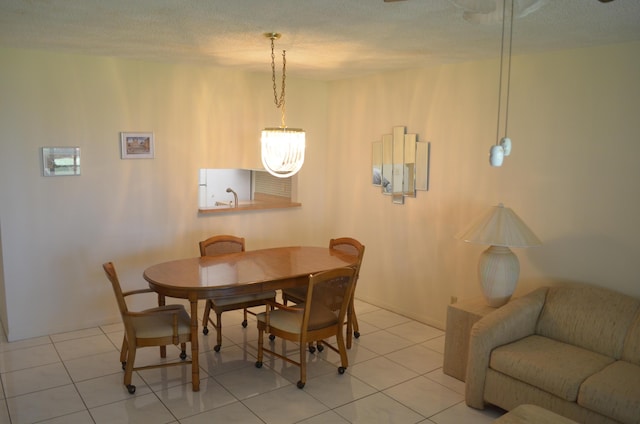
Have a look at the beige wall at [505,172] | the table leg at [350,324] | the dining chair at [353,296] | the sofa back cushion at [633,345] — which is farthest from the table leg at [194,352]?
the sofa back cushion at [633,345]

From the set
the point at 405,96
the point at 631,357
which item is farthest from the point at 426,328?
the point at 405,96

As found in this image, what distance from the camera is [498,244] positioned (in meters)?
3.40

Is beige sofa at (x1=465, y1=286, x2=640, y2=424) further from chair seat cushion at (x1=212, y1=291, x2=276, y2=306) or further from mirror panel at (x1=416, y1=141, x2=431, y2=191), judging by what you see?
chair seat cushion at (x1=212, y1=291, x2=276, y2=306)

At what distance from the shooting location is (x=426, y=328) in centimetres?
465

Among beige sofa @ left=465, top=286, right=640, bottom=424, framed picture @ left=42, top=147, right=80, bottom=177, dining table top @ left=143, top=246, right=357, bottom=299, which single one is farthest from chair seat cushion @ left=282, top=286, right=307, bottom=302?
framed picture @ left=42, top=147, right=80, bottom=177

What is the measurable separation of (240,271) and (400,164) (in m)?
2.04

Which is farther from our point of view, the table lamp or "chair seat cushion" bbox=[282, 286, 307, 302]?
"chair seat cushion" bbox=[282, 286, 307, 302]

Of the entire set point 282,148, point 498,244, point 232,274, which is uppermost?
point 282,148

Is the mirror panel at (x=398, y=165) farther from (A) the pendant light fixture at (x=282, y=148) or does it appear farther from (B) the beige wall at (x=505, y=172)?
(A) the pendant light fixture at (x=282, y=148)

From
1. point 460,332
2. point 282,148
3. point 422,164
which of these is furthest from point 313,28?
point 460,332

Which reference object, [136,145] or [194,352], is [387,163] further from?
[194,352]

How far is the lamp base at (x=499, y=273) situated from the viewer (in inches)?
138

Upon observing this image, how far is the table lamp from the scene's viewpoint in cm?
343

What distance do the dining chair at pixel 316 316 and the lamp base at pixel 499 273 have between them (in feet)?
3.14
